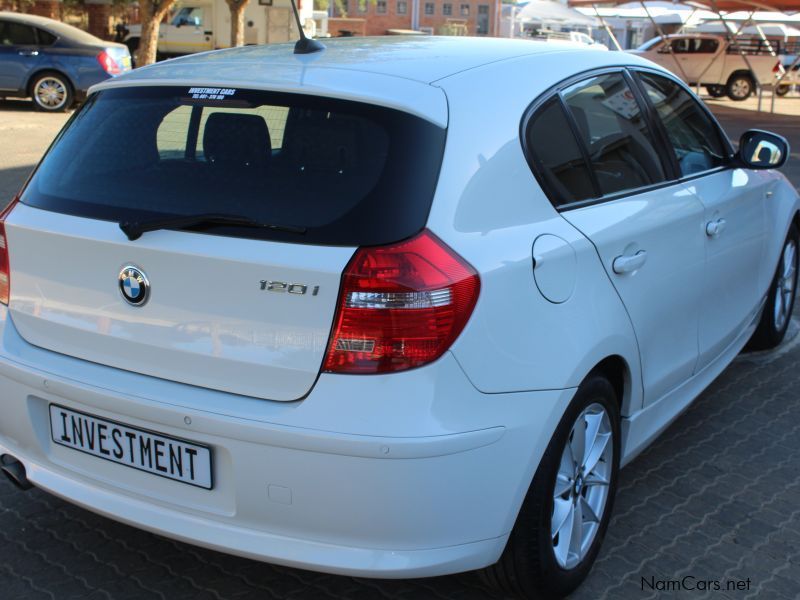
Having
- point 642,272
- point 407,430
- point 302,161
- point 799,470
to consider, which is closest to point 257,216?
point 302,161

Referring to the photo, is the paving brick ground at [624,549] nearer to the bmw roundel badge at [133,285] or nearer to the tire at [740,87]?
the bmw roundel badge at [133,285]

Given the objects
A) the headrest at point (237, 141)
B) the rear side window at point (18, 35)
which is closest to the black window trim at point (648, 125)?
the headrest at point (237, 141)

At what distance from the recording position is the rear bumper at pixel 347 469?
97.0 inches

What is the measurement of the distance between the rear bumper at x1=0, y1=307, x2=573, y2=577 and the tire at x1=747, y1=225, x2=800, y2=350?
124 inches

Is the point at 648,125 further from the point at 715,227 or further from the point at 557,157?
the point at 557,157

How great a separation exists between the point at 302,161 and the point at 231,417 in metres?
0.70

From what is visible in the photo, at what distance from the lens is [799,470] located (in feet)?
13.8

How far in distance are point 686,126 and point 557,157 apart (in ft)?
4.65

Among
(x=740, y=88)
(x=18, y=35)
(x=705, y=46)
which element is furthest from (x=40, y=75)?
Result: (x=740, y=88)

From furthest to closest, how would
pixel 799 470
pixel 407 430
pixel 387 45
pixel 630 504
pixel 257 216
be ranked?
pixel 799 470 → pixel 630 504 → pixel 387 45 → pixel 257 216 → pixel 407 430

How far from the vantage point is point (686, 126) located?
169 inches

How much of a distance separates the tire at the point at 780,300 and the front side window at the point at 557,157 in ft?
8.31

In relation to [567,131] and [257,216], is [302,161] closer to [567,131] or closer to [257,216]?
[257,216]

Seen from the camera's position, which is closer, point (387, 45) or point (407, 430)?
point (407, 430)
